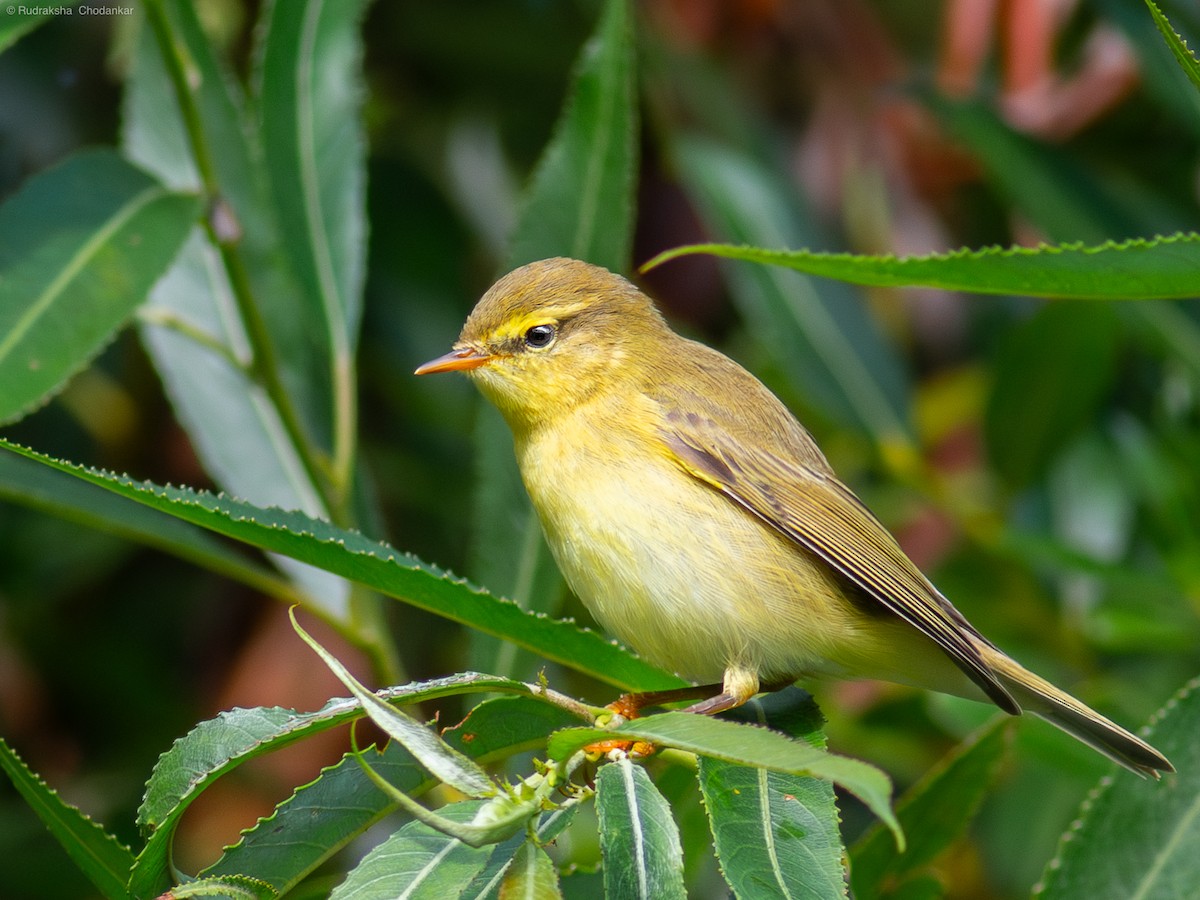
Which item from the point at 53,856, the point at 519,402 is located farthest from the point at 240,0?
the point at 53,856

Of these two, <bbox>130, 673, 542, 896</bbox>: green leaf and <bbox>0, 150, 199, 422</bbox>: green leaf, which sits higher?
<bbox>0, 150, 199, 422</bbox>: green leaf

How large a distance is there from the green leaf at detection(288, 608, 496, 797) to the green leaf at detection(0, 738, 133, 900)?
666 mm

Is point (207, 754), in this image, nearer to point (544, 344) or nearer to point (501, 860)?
point (501, 860)

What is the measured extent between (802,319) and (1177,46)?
226cm

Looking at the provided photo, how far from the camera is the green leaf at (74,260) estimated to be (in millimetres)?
2348

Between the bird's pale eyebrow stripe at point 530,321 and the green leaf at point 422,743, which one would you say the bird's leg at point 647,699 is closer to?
the green leaf at point 422,743

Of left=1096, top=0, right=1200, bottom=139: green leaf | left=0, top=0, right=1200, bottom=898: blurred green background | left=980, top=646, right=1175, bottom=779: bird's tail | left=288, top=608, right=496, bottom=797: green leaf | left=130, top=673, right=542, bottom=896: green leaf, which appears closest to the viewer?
left=288, top=608, right=496, bottom=797: green leaf

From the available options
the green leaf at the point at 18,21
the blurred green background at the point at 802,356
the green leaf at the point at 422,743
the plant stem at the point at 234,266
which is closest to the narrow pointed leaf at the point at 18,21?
the green leaf at the point at 18,21

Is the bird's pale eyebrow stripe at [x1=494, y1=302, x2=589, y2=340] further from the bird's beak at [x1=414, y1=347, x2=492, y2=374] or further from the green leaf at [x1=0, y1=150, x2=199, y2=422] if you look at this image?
the green leaf at [x1=0, y1=150, x2=199, y2=422]

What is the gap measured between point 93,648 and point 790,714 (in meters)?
2.68

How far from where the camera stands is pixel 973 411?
4.75 meters

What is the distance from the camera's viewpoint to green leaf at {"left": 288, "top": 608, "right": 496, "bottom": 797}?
4.92 feet

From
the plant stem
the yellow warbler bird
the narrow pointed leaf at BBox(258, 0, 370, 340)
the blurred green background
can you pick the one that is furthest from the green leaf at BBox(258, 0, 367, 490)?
the blurred green background

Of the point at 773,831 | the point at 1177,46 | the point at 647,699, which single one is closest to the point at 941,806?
the point at 647,699
